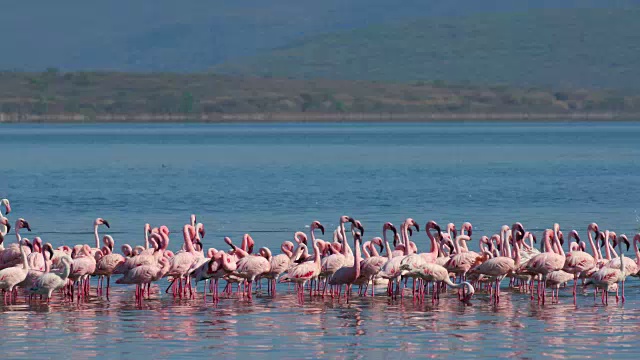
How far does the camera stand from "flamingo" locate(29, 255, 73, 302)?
75.7ft

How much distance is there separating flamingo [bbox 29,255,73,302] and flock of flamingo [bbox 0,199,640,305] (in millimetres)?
17

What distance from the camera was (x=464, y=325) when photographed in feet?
69.7

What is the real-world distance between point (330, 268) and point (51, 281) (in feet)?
16.2

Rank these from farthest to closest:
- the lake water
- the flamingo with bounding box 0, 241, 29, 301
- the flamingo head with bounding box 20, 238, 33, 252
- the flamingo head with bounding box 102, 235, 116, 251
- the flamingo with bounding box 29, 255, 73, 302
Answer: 1. the flamingo head with bounding box 102, 235, 116, 251
2. the flamingo head with bounding box 20, 238, 33, 252
3. the flamingo with bounding box 0, 241, 29, 301
4. the flamingo with bounding box 29, 255, 73, 302
5. the lake water

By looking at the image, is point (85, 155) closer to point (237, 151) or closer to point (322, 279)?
point (237, 151)

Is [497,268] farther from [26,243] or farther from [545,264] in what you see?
[26,243]

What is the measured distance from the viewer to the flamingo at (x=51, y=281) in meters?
23.1

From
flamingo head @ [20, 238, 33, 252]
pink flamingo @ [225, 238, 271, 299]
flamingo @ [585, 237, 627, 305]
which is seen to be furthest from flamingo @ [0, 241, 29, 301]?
flamingo @ [585, 237, 627, 305]

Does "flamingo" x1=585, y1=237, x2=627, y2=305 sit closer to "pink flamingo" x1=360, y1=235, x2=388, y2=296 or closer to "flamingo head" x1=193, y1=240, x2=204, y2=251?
"pink flamingo" x1=360, y1=235, x2=388, y2=296

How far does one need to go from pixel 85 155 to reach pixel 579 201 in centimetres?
6657

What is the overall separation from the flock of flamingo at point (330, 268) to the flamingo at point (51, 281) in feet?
0.06

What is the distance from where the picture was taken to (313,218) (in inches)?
1716

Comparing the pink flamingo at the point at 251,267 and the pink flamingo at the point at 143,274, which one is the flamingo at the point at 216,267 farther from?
the pink flamingo at the point at 143,274

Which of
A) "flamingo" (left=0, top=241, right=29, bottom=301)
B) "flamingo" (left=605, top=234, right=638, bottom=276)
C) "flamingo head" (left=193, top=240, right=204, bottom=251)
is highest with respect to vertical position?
"flamingo head" (left=193, top=240, right=204, bottom=251)
